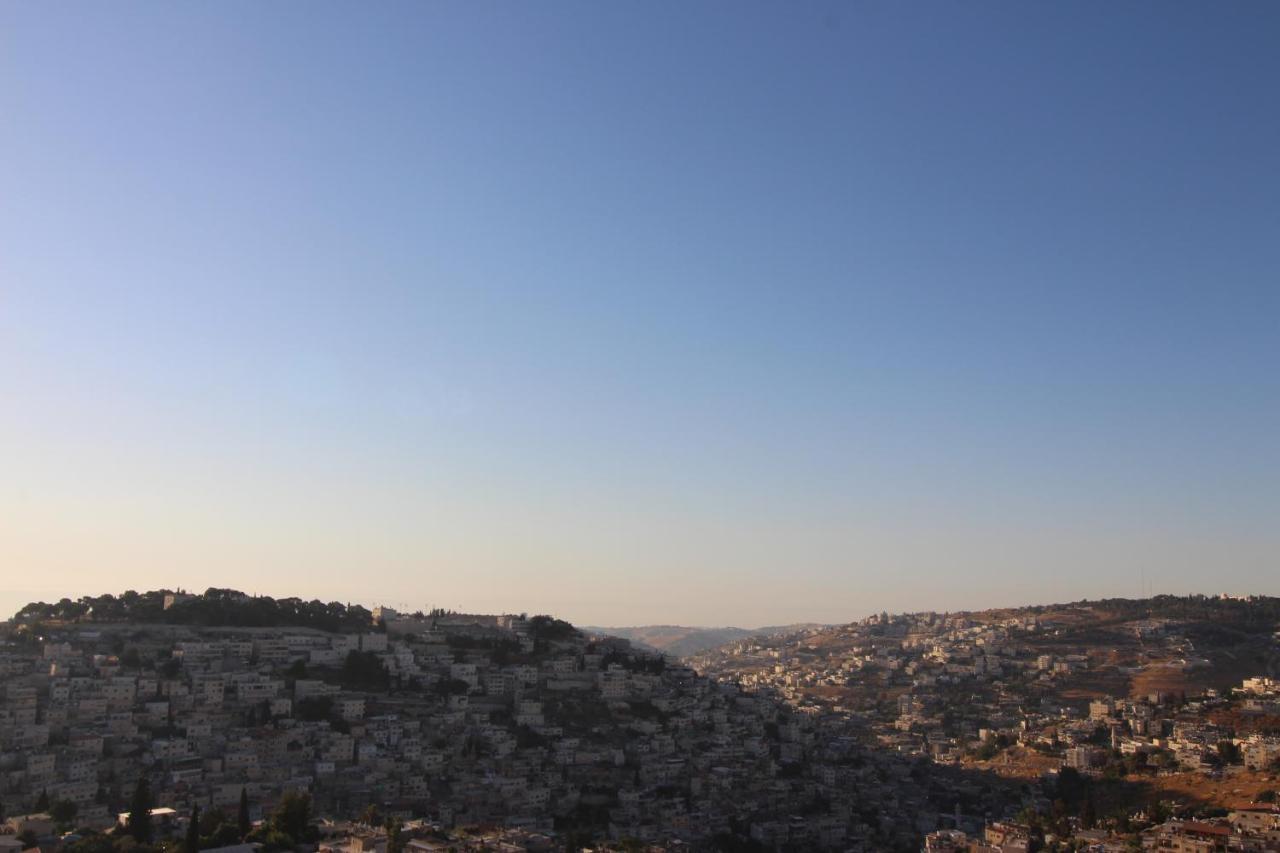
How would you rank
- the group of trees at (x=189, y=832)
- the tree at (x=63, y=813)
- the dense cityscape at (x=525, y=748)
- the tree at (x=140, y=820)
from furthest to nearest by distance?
the dense cityscape at (x=525, y=748), the tree at (x=63, y=813), the tree at (x=140, y=820), the group of trees at (x=189, y=832)

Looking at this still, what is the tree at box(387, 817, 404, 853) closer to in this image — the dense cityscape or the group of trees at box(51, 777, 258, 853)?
the dense cityscape

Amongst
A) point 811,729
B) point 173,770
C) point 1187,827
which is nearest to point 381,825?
point 173,770

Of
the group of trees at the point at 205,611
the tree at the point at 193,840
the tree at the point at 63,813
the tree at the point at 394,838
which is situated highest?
the group of trees at the point at 205,611

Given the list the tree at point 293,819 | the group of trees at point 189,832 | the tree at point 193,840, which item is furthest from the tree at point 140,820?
the tree at point 293,819

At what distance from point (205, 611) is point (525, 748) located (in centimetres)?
1913

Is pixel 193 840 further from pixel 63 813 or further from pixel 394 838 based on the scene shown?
pixel 63 813

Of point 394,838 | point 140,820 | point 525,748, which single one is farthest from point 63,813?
point 525,748

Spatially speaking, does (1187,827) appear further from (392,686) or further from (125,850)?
(392,686)

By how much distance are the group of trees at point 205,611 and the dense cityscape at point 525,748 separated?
0.15m

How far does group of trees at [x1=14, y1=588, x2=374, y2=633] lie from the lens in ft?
158

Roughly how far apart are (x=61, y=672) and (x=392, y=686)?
493 inches

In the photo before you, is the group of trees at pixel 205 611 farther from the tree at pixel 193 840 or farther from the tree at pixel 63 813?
the tree at pixel 193 840

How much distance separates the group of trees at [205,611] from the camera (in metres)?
48.2

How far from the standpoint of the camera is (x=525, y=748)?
40.0 metres
